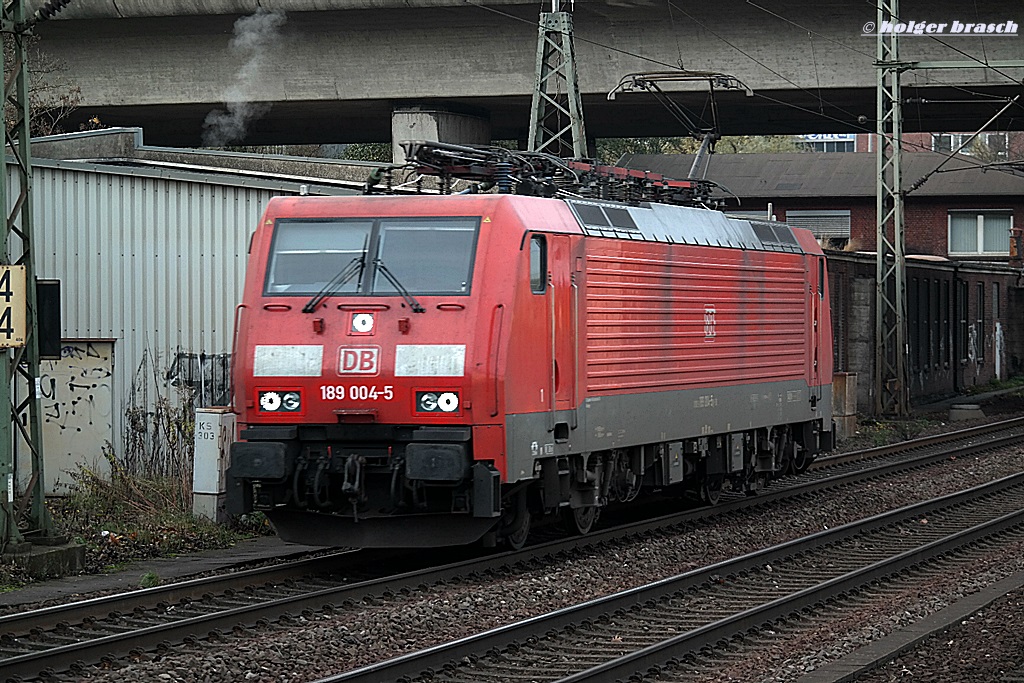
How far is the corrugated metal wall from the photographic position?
1694 centimetres

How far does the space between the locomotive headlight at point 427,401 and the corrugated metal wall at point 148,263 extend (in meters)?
5.48

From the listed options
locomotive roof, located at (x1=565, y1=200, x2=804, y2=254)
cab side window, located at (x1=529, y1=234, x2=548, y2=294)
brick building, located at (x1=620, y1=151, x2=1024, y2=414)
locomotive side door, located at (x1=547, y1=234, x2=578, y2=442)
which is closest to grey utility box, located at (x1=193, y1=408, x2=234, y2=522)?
locomotive side door, located at (x1=547, y1=234, x2=578, y2=442)

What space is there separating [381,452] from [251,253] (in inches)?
82.7

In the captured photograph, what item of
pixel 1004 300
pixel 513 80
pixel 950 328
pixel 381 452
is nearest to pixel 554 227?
pixel 381 452

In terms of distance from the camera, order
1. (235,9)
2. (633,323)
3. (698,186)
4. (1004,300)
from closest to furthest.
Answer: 1. (633,323)
2. (698,186)
3. (235,9)
4. (1004,300)

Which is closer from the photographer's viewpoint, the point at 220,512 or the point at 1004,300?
the point at 220,512

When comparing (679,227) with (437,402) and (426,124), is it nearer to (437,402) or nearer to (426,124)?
(437,402)

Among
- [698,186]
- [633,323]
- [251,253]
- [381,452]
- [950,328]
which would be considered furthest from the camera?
[950,328]

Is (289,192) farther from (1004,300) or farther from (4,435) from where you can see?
(1004,300)

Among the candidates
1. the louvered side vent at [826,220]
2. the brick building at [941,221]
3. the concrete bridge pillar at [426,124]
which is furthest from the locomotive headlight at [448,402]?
the louvered side vent at [826,220]

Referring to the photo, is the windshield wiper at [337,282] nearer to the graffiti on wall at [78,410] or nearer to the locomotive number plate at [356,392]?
the locomotive number plate at [356,392]

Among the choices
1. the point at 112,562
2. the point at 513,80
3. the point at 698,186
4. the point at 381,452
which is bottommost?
the point at 112,562

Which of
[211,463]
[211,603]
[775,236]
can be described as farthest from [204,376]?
[775,236]

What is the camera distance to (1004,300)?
47.6 m
